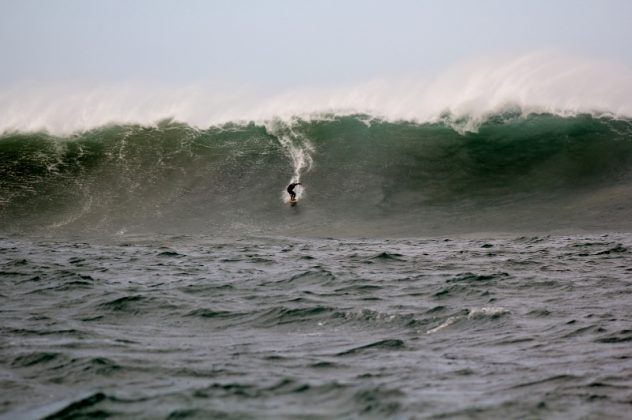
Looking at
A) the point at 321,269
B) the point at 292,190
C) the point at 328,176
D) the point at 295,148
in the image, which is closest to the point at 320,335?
the point at 321,269

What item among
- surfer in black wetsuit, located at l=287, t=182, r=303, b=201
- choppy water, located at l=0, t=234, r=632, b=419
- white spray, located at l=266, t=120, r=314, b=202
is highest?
white spray, located at l=266, t=120, r=314, b=202

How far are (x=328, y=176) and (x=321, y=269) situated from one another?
854cm

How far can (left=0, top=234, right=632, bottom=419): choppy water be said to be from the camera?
4598mm

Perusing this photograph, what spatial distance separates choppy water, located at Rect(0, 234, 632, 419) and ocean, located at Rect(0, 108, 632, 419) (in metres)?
0.03

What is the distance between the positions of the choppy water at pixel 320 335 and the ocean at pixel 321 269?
3cm

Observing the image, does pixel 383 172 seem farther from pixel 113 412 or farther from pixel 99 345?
pixel 113 412

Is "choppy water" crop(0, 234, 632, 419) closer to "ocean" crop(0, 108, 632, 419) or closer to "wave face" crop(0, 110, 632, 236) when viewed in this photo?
"ocean" crop(0, 108, 632, 419)

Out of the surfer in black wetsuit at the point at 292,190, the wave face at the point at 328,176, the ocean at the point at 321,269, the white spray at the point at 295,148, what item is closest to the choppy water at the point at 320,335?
the ocean at the point at 321,269

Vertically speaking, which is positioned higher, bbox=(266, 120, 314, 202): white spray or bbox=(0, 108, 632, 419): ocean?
bbox=(266, 120, 314, 202): white spray

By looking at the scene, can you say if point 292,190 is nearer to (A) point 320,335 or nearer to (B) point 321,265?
(B) point 321,265

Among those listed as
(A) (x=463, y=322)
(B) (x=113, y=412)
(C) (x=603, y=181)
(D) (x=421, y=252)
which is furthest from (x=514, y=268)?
(C) (x=603, y=181)

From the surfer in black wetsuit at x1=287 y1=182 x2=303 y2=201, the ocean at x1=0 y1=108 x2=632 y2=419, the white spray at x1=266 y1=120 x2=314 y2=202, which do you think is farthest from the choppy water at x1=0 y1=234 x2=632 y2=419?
the white spray at x1=266 y1=120 x2=314 y2=202

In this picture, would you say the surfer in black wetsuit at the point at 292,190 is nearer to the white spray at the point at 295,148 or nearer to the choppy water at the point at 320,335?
the white spray at the point at 295,148

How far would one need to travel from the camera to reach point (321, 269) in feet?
33.0
